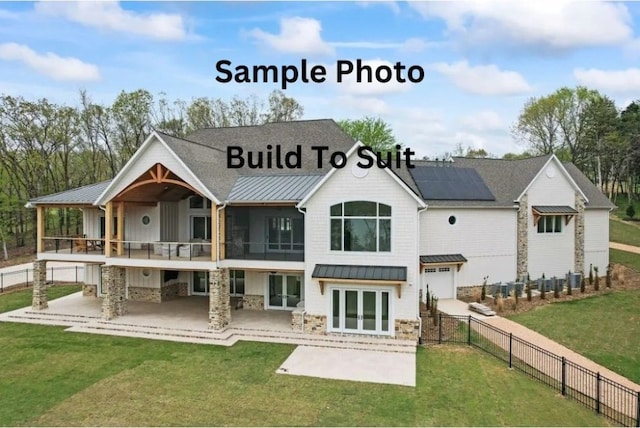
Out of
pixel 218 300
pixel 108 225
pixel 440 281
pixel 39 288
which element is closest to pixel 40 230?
pixel 39 288

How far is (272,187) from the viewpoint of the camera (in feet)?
61.6

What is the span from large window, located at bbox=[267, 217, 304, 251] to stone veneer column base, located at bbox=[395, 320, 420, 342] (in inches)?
244

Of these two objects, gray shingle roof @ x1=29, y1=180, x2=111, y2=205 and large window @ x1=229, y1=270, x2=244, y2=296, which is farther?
large window @ x1=229, y1=270, x2=244, y2=296

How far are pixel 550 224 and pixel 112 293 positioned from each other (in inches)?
911

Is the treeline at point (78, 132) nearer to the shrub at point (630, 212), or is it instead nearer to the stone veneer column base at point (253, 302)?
the stone veneer column base at point (253, 302)

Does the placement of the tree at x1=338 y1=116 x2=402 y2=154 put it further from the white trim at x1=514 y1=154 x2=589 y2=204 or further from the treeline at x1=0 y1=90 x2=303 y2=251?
the white trim at x1=514 y1=154 x2=589 y2=204

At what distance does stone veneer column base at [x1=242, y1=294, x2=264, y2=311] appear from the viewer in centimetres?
1966

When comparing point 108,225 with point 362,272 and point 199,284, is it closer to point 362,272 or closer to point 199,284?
point 199,284

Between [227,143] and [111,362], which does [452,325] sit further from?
[227,143]

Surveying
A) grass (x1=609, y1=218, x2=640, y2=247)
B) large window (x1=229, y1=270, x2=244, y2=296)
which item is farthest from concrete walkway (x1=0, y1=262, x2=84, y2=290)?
grass (x1=609, y1=218, x2=640, y2=247)

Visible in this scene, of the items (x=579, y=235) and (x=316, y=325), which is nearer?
(x=316, y=325)

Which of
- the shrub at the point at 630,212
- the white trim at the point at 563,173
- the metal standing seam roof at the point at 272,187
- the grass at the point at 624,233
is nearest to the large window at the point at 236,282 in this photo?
the metal standing seam roof at the point at 272,187

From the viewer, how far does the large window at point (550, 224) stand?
2394 cm

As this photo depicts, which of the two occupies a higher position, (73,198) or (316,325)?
(73,198)
